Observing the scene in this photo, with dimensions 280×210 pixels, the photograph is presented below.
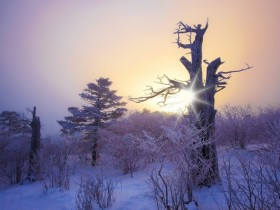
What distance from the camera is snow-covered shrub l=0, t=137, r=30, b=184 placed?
21.9 meters

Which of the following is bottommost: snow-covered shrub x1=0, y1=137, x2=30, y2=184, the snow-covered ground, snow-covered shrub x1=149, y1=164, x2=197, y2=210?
the snow-covered ground

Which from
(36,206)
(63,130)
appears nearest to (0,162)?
(63,130)

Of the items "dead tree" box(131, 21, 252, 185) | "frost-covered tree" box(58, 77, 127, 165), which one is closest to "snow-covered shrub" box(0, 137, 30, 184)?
"frost-covered tree" box(58, 77, 127, 165)

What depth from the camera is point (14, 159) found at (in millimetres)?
23266

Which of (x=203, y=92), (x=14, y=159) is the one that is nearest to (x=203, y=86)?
(x=203, y=92)

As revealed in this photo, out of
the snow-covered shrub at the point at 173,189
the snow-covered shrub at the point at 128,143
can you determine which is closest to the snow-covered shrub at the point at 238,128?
the snow-covered shrub at the point at 128,143

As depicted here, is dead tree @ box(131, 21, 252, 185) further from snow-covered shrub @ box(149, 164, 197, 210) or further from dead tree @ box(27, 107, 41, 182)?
dead tree @ box(27, 107, 41, 182)

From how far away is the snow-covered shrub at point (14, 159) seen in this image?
2192cm

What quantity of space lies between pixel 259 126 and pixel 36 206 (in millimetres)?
26632

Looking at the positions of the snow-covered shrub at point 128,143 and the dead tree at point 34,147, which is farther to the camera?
the snow-covered shrub at point 128,143

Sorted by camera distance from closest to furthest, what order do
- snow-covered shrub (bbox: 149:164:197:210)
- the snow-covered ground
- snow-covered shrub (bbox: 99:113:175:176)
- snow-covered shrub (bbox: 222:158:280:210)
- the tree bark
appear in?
snow-covered shrub (bbox: 222:158:280:210)
snow-covered shrub (bbox: 149:164:197:210)
the snow-covered ground
the tree bark
snow-covered shrub (bbox: 99:113:175:176)

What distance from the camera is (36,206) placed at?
10375 millimetres

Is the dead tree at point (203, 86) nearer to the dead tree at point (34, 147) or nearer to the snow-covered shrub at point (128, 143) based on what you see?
the snow-covered shrub at point (128, 143)

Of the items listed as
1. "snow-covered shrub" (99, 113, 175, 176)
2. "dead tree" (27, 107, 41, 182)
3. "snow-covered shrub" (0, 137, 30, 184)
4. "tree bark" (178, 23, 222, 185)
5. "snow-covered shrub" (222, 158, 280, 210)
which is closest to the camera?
"snow-covered shrub" (222, 158, 280, 210)
